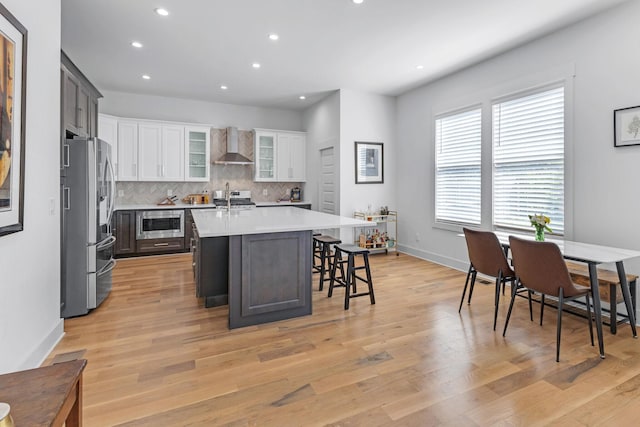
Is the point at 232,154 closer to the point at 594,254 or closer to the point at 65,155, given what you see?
the point at 65,155

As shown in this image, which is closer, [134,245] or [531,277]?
[531,277]

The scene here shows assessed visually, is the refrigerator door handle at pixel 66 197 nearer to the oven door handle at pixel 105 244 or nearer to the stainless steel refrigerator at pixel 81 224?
the stainless steel refrigerator at pixel 81 224

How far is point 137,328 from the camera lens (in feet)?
9.55

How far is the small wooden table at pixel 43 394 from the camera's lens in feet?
2.80

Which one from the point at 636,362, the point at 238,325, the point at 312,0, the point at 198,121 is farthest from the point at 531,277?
the point at 198,121

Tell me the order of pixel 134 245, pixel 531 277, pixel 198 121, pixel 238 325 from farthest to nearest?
1. pixel 198 121
2. pixel 134 245
3. pixel 238 325
4. pixel 531 277

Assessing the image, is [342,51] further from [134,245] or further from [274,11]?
[134,245]

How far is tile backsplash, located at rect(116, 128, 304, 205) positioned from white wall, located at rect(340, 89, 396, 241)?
6.20 ft

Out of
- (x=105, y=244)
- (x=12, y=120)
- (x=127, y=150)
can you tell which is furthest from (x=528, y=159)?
(x=127, y=150)

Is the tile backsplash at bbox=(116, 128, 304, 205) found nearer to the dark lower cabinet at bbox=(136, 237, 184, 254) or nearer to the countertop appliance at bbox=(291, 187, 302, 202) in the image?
the countertop appliance at bbox=(291, 187, 302, 202)

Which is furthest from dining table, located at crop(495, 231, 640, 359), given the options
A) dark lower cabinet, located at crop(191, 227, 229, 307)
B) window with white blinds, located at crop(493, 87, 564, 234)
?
dark lower cabinet, located at crop(191, 227, 229, 307)

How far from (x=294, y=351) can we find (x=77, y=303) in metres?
2.19

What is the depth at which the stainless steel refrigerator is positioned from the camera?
3.04 metres

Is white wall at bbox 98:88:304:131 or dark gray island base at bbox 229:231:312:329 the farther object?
white wall at bbox 98:88:304:131
